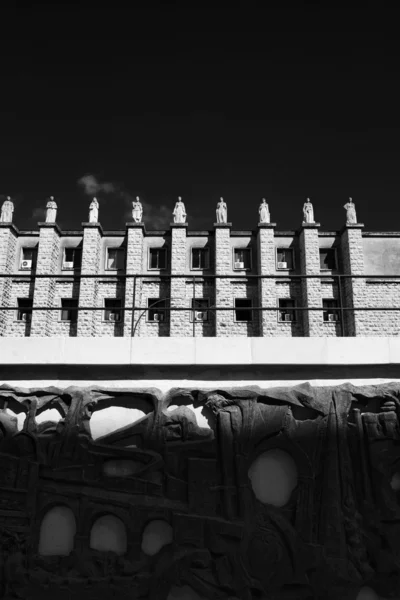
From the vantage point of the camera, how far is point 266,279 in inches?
1288

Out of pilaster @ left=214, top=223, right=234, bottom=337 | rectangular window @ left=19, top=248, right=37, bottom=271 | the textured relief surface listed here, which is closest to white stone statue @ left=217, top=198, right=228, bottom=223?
pilaster @ left=214, top=223, right=234, bottom=337

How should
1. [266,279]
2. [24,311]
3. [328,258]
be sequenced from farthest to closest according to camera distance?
[328,258], [266,279], [24,311]

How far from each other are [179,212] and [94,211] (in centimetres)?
602

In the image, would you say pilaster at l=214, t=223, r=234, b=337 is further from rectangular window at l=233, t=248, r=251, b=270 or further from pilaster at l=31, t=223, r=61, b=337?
pilaster at l=31, t=223, r=61, b=337

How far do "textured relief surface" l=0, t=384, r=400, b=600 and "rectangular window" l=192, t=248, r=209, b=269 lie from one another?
29.8 meters

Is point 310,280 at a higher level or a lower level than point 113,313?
higher

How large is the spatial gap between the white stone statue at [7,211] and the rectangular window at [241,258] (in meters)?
15.9

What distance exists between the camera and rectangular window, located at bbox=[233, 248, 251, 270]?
116ft

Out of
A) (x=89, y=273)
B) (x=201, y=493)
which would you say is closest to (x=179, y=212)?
(x=89, y=273)

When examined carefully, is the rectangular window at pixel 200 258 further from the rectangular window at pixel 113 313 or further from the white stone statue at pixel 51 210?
the white stone statue at pixel 51 210

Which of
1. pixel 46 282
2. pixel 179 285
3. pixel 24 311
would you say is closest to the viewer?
pixel 179 285

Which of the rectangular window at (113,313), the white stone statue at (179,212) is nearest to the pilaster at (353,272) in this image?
the white stone statue at (179,212)

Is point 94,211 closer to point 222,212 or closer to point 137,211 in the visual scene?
point 137,211

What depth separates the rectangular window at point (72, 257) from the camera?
35438 mm
